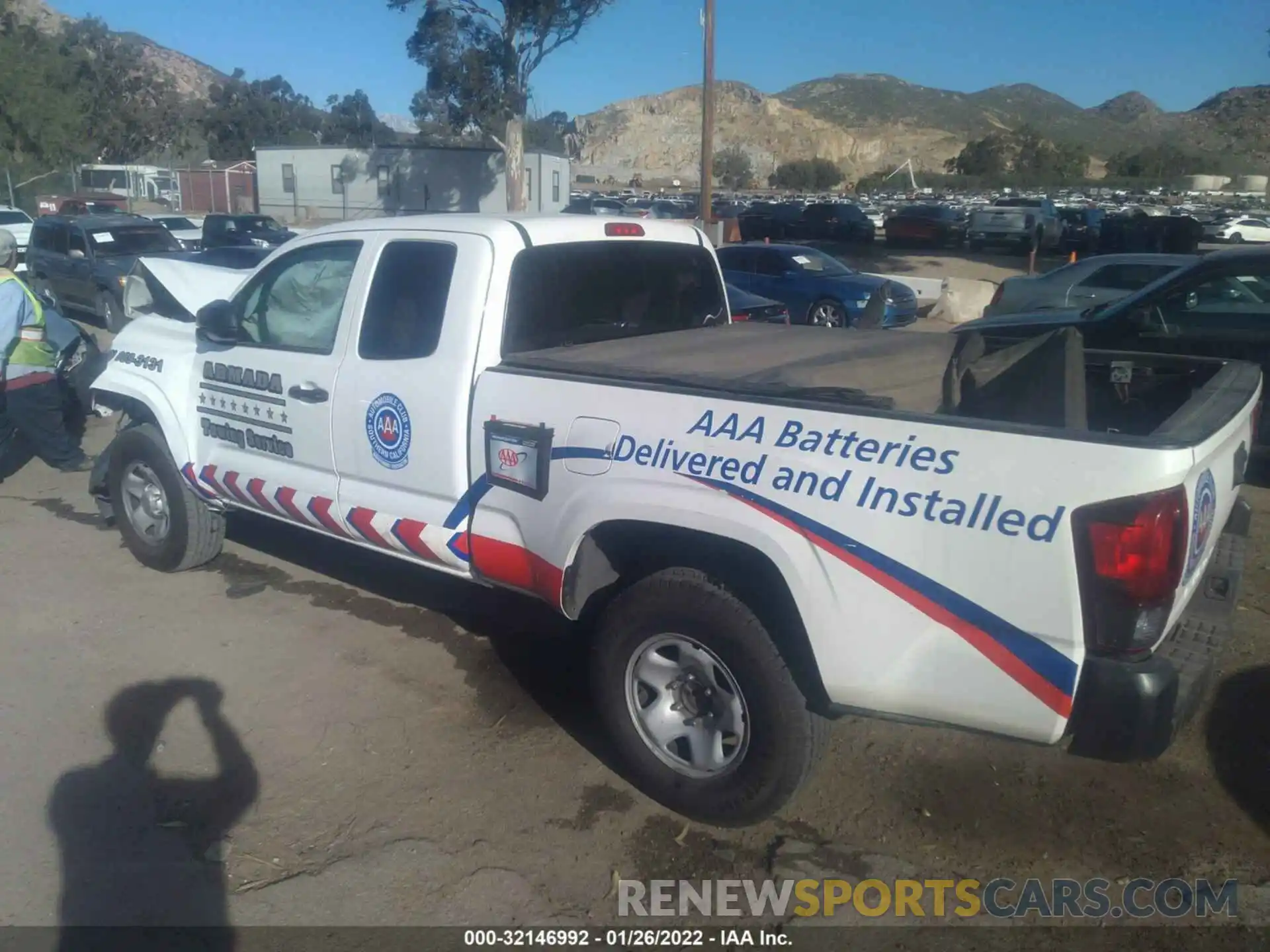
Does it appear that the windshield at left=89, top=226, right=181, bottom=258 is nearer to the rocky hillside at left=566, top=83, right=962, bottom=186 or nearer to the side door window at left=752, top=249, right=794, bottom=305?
the side door window at left=752, top=249, right=794, bottom=305

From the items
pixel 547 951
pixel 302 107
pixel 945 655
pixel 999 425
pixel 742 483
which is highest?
pixel 302 107

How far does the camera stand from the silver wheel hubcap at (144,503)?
5.98 m

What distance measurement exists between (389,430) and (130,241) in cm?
1394

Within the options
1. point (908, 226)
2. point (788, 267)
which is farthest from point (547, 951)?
point (908, 226)

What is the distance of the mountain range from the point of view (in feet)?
427

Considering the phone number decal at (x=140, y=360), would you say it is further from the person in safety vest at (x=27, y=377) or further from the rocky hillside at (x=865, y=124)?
the rocky hillside at (x=865, y=124)

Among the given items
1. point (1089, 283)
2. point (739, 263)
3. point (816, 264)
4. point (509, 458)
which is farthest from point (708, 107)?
point (509, 458)

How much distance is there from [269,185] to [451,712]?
50607mm

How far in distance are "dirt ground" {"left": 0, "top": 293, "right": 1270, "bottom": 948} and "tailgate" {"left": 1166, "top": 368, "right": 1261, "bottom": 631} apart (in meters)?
1.00

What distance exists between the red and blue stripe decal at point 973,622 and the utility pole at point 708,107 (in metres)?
20.0

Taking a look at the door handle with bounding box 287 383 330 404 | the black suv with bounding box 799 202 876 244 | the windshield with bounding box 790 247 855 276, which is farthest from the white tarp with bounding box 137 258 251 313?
the black suv with bounding box 799 202 876 244

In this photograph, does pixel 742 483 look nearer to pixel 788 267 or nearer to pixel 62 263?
pixel 788 267

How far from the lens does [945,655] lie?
2.92m

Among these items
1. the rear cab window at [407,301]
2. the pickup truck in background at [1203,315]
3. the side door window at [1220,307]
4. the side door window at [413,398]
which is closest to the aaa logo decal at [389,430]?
the side door window at [413,398]
